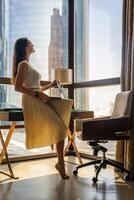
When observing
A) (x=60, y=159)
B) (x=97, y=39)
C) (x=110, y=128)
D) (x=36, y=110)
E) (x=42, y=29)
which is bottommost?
Answer: (x=60, y=159)

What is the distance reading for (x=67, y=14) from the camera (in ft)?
17.4

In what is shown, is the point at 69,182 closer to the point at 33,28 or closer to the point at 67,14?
the point at 33,28

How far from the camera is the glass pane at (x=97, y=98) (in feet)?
14.7

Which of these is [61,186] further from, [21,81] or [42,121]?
[21,81]

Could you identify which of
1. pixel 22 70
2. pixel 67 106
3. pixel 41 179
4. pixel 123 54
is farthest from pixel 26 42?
pixel 41 179

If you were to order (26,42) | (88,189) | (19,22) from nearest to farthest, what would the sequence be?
(88,189) → (26,42) → (19,22)

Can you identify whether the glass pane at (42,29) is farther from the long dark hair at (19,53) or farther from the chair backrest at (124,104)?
the chair backrest at (124,104)

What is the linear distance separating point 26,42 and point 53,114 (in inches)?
36.1

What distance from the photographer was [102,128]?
11.2 ft

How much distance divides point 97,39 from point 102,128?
1.93 meters

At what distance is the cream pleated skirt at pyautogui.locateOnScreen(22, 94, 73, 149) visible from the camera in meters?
3.34

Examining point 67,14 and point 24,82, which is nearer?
point 24,82

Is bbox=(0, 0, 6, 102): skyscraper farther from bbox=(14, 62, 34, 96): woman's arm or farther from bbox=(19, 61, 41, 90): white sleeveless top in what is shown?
bbox=(14, 62, 34, 96): woman's arm

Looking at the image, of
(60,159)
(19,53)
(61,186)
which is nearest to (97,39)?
(19,53)
